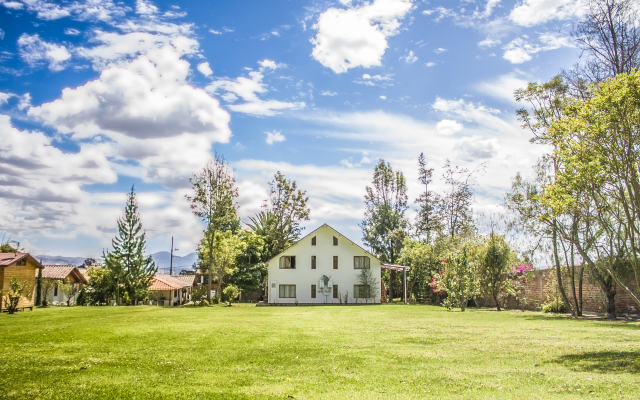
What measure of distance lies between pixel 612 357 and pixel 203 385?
31.4ft

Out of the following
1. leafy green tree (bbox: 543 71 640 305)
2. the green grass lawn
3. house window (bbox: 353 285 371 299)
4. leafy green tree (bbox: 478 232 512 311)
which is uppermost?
leafy green tree (bbox: 543 71 640 305)

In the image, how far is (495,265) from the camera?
3334 centimetres

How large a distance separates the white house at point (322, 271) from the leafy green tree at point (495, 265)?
13.7 m

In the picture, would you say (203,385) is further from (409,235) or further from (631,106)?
(409,235)

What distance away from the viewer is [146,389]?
25.8 feet

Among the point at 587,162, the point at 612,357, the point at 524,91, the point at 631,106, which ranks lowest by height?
the point at 612,357

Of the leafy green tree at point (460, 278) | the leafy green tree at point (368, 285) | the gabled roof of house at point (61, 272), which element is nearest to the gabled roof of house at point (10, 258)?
the gabled roof of house at point (61, 272)

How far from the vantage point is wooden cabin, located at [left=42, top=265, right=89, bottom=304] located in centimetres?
4594

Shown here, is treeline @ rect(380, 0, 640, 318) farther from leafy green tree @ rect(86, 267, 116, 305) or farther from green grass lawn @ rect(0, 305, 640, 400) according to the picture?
leafy green tree @ rect(86, 267, 116, 305)

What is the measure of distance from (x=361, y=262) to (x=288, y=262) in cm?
741

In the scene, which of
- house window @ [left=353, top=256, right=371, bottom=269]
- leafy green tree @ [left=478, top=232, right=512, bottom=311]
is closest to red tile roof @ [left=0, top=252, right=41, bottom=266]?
house window @ [left=353, top=256, right=371, bottom=269]

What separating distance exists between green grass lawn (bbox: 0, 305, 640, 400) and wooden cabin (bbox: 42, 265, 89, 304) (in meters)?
34.4

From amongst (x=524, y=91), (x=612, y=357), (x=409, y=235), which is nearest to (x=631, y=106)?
(x=612, y=357)

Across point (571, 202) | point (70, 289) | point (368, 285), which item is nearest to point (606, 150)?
point (571, 202)
